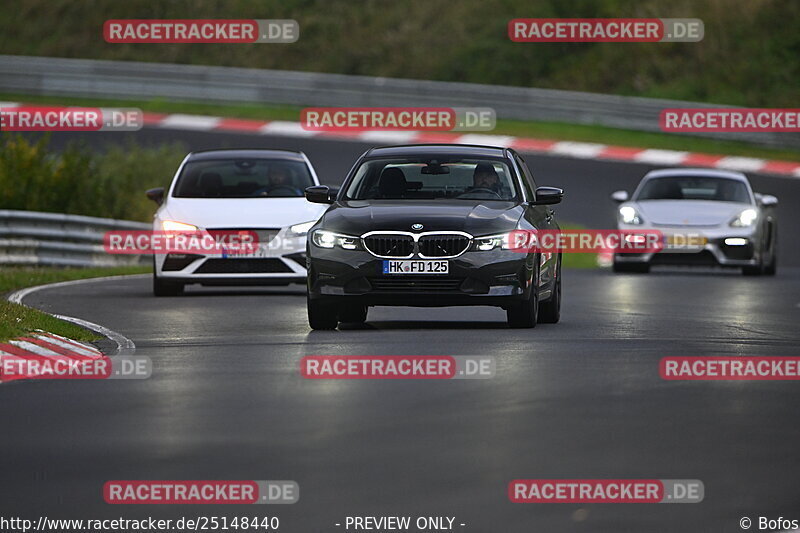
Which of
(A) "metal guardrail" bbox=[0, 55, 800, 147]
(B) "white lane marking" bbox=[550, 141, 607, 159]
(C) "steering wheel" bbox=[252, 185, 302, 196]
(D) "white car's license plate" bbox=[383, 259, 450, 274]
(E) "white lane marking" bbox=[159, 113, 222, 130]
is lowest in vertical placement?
(D) "white car's license plate" bbox=[383, 259, 450, 274]

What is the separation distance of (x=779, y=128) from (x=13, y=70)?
17220 millimetres

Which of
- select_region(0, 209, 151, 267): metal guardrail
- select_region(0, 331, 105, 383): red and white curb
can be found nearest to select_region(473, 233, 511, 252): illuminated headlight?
select_region(0, 331, 105, 383): red and white curb

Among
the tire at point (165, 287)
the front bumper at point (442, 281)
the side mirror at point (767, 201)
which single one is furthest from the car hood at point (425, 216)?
the side mirror at point (767, 201)

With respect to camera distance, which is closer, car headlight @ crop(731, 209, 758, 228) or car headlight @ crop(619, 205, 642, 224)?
car headlight @ crop(731, 209, 758, 228)

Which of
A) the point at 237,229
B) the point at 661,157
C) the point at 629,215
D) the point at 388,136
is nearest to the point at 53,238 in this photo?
the point at 237,229

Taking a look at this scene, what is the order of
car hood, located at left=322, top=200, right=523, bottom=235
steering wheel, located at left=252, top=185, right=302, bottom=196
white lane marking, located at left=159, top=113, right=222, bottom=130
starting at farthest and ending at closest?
white lane marking, located at left=159, top=113, right=222, bottom=130, steering wheel, located at left=252, top=185, right=302, bottom=196, car hood, located at left=322, top=200, right=523, bottom=235

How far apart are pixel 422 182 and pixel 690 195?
10.8 metres

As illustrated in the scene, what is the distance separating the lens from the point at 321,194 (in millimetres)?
15961

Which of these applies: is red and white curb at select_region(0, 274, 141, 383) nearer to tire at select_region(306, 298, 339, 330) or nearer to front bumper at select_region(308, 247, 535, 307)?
tire at select_region(306, 298, 339, 330)

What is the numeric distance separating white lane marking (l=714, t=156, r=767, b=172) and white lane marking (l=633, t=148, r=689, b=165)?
2.61ft

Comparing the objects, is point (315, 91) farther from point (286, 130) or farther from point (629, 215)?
point (629, 215)

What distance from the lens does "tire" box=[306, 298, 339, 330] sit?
1502cm

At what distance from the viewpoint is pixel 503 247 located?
14.7 m

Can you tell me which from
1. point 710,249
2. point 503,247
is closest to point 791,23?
point 710,249
